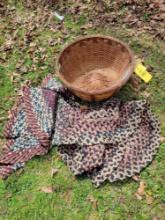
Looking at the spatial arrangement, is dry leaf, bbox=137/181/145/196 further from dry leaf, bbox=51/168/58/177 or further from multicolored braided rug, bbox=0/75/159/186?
dry leaf, bbox=51/168/58/177

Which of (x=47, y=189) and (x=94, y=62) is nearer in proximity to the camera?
(x=47, y=189)

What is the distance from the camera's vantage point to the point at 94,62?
5324 millimetres

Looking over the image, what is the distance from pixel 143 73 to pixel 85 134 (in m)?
1.20

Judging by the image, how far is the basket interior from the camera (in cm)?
505

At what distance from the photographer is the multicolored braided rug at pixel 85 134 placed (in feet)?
14.6

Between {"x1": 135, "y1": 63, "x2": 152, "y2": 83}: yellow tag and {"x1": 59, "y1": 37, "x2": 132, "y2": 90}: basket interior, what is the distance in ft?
0.91

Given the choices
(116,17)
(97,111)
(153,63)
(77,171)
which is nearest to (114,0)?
(116,17)

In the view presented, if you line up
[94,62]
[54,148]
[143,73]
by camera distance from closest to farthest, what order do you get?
[54,148], [143,73], [94,62]

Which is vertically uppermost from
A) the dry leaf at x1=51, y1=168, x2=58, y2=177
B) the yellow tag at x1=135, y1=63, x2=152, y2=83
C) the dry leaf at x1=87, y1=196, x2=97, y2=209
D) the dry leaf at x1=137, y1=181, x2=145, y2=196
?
the yellow tag at x1=135, y1=63, x2=152, y2=83

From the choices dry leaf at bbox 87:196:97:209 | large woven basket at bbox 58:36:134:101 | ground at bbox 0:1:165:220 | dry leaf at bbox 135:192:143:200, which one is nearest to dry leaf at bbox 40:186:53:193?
ground at bbox 0:1:165:220

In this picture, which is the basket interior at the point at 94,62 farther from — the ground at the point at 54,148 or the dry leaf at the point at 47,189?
the dry leaf at the point at 47,189

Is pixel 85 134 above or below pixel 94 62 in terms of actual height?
below

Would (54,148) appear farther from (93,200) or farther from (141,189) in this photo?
(141,189)

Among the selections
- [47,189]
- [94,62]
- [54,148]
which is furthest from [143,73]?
[47,189]
